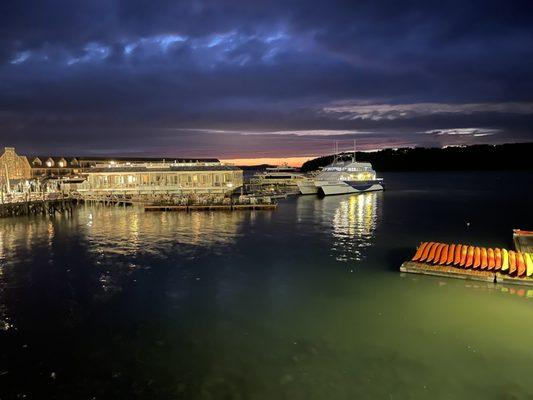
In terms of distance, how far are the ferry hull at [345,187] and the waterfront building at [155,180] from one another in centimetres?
2168

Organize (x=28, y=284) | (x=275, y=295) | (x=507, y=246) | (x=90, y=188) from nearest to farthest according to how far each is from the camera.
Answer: (x=275, y=295), (x=28, y=284), (x=507, y=246), (x=90, y=188)

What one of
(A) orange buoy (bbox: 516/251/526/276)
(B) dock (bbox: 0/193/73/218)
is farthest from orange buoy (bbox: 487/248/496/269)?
(B) dock (bbox: 0/193/73/218)

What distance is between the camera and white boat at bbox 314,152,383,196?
81.4 m

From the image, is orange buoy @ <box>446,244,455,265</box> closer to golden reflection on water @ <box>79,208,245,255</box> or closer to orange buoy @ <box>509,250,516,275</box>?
orange buoy @ <box>509,250,516,275</box>

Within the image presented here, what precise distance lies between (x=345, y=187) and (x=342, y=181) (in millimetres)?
1480

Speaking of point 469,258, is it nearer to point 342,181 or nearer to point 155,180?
point 155,180

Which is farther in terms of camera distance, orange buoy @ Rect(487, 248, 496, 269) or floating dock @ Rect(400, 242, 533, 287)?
orange buoy @ Rect(487, 248, 496, 269)

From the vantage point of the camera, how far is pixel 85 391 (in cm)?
1233

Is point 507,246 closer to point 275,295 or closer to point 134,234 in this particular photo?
point 275,295

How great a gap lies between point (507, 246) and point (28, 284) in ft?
116

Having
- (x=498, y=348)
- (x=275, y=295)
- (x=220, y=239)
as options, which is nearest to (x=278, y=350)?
(x=275, y=295)

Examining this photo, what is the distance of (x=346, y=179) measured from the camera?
3386 inches

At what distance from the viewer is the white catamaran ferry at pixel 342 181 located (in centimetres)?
8156

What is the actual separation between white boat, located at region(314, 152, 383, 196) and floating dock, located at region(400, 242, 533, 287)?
183 feet
